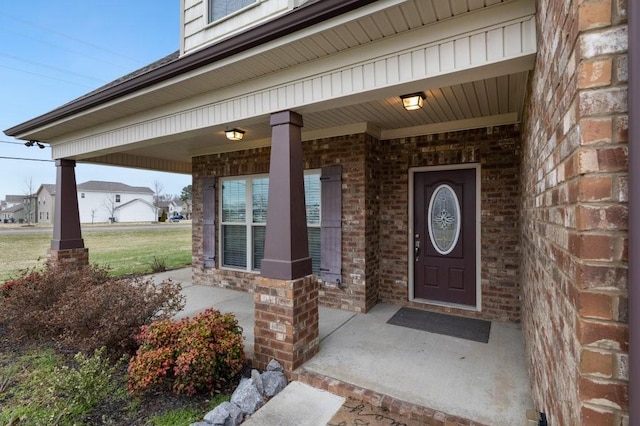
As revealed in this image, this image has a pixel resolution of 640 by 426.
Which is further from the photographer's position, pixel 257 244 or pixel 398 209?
pixel 257 244

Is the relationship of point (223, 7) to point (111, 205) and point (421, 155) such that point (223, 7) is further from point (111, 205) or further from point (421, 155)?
point (111, 205)

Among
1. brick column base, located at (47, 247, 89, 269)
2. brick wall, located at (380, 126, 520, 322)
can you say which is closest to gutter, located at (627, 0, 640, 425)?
brick wall, located at (380, 126, 520, 322)

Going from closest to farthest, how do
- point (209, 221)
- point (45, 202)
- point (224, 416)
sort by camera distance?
point (224, 416)
point (209, 221)
point (45, 202)

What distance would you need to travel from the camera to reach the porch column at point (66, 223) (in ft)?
18.8

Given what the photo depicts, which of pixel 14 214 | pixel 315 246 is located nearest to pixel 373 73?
pixel 315 246

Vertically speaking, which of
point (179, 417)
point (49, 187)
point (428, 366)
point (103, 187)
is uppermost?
point (49, 187)

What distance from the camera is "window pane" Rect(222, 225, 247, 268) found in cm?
598

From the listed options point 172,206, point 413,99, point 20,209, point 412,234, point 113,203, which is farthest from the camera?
point 172,206

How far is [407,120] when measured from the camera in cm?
434

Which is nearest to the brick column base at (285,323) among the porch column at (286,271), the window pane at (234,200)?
the porch column at (286,271)

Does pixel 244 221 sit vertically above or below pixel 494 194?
below

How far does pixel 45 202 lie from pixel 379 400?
193 feet

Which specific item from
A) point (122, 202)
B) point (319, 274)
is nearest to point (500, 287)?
point (319, 274)

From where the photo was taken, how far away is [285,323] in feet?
9.87
